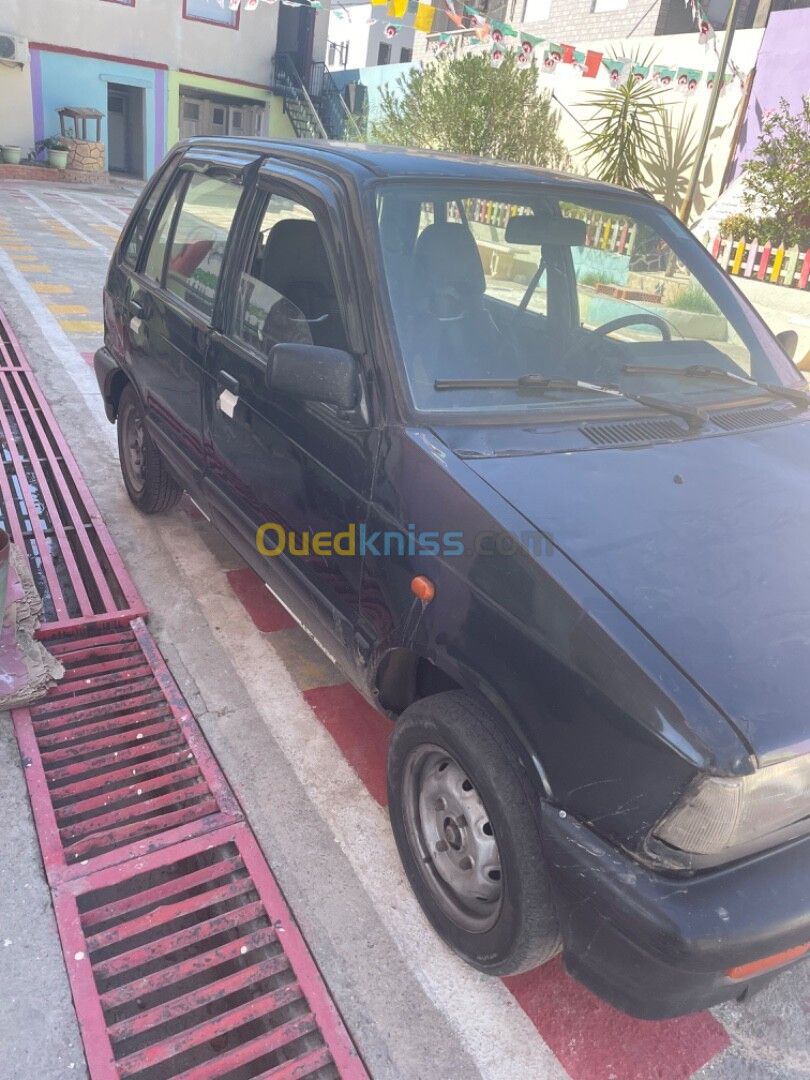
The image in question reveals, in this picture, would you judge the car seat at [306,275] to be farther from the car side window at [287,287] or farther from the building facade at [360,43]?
the building facade at [360,43]

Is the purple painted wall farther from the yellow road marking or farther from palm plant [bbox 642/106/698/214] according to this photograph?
the yellow road marking

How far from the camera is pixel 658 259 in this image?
322 cm

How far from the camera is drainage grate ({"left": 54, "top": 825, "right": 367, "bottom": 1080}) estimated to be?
198 centimetres

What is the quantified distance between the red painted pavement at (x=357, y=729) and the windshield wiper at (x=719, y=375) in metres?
1.59

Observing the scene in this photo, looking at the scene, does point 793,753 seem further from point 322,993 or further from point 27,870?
point 27,870

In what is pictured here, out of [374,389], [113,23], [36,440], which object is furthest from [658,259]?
[113,23]

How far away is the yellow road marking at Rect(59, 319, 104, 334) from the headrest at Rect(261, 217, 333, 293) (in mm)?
5383

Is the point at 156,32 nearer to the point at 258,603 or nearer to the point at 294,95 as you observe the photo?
the point at 294,95

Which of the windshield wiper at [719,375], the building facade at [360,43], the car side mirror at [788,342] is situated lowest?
the windshield wiper at [719,375]

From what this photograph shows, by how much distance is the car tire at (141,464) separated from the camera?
422 centimetres

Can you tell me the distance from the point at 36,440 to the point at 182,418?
2213 mm

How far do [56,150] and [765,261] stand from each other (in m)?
18.6

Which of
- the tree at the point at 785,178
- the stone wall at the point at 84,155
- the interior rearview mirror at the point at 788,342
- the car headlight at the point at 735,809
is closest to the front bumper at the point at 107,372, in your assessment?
the interior rearview mirror at the point at 788,342

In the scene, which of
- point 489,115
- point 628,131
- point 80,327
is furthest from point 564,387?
point 489,115
